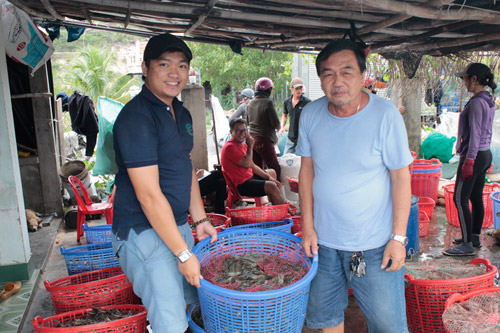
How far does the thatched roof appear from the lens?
10.2ft

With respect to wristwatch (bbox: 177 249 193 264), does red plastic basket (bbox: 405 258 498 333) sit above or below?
below

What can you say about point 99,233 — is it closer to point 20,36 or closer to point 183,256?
point 183,256

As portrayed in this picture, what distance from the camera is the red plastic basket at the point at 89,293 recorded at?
285 centimetres

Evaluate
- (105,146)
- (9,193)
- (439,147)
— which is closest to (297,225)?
(9,193)

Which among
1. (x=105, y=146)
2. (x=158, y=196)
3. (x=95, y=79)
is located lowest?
(x=105, y=146)

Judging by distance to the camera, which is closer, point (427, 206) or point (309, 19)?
point (309, 19)

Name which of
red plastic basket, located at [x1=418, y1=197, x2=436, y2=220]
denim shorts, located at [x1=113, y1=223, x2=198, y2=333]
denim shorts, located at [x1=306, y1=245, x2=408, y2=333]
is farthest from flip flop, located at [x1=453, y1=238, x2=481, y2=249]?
denim shorts, located at [x1=113, y1=223, x2=198, y2=333]

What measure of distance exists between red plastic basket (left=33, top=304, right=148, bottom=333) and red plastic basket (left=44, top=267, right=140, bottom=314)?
0.50 ft

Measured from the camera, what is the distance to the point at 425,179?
19.8 ft

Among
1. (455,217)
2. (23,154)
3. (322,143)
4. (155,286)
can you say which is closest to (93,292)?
(155,286)

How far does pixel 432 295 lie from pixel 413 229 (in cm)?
170

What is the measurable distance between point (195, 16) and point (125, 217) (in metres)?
2.19

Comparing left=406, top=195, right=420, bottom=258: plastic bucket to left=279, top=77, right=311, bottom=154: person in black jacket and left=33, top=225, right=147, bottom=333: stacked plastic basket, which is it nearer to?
left=33, top=225, right=147, bottom=333: stacked plastic basket

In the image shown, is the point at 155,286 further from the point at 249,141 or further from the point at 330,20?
the point at 249,141
